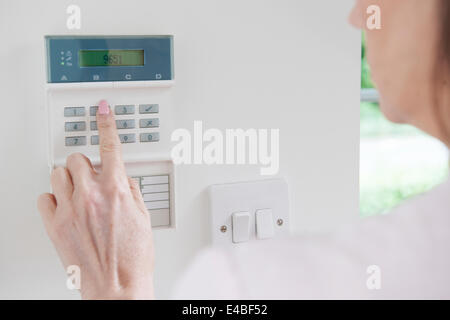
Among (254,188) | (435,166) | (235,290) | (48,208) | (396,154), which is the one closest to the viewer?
(235,290)

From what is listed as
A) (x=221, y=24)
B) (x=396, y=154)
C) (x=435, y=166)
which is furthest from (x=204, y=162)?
(x=435, y=166)

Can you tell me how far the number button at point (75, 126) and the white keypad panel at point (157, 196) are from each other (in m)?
0.07

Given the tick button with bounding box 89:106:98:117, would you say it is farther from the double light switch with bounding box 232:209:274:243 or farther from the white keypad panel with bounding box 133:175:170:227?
the double light switch with bounding box 232:209:274:243

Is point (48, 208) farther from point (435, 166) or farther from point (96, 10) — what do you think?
point (435, 166)

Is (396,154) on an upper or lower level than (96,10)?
lower

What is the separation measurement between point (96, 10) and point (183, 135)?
0.48ft

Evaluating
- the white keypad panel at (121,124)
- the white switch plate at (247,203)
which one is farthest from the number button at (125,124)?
the white switch plate at (247,203)

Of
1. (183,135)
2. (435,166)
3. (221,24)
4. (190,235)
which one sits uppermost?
(221,24)

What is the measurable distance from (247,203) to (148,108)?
0.16 metres

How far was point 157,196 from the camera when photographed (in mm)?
632

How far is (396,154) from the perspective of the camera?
2.70 meters

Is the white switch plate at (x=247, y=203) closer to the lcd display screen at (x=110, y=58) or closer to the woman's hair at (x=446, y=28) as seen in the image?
the lcd display screen at (x=110, y=58)

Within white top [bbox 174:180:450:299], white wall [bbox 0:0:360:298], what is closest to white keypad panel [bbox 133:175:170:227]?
white wall [bbox 0:0:360:298]

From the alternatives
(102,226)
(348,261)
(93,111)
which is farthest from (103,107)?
(348,261)
